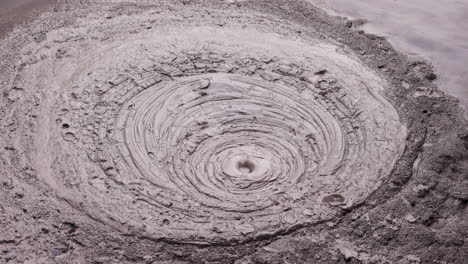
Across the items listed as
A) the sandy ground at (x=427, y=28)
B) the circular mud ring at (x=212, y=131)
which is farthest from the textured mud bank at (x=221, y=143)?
the sandy ground at (x=427, y=28)

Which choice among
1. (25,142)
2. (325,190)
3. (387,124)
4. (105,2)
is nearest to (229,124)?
(325,190)

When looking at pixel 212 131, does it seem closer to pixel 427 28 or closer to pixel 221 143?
pixel 221 143

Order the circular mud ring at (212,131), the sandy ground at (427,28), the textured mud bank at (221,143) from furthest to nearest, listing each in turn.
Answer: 1. the sandy ground at (427,28)
2. the circular mud ring at (212,131)
3. the textured mud bank at (221,143)

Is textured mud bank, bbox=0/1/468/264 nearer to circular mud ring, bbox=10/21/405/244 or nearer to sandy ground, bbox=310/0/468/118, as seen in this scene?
circular mud ring, bbox=10/21/405/244

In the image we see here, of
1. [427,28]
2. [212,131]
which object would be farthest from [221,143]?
[427,28]

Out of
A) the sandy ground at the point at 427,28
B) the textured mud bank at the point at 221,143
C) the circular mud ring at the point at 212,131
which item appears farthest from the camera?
the sandy ground at the point at 427,28

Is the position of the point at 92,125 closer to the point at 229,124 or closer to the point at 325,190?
the point at 229,124

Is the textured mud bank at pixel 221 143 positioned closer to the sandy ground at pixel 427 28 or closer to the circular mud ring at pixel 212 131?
the circular mud ring at pixel 212 131

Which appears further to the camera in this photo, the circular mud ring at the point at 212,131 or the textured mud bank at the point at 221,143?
the circular mud ring at the point at 212,131
